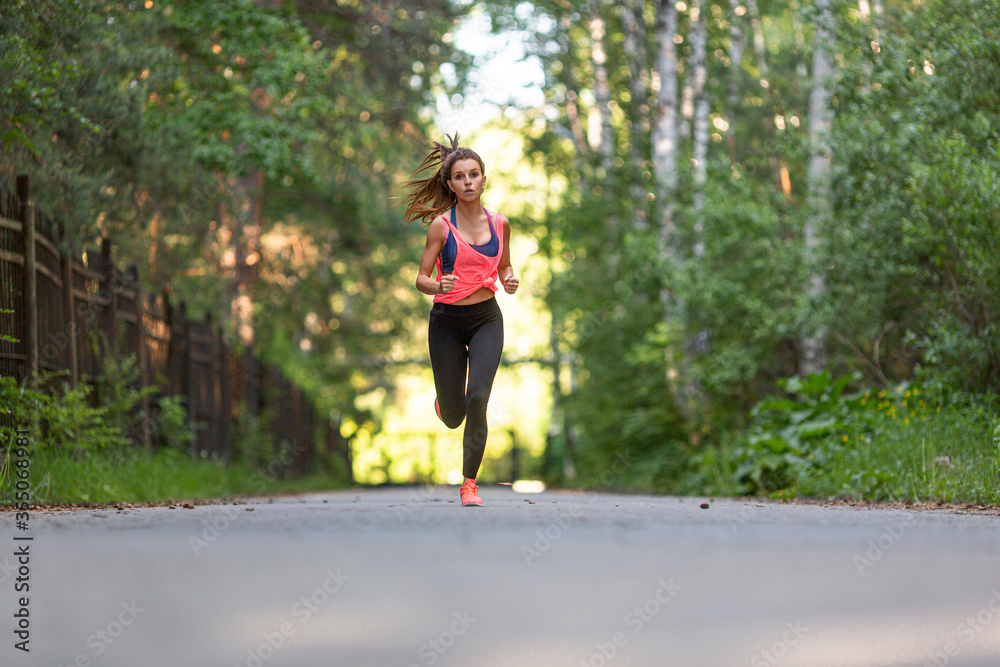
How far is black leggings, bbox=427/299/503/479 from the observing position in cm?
648

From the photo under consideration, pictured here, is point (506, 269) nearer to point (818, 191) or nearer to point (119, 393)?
point (119, 393)

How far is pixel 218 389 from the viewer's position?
15.3m

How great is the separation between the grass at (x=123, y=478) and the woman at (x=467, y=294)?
9.53 ft

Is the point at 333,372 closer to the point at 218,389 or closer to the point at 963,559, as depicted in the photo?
the point at 218,389

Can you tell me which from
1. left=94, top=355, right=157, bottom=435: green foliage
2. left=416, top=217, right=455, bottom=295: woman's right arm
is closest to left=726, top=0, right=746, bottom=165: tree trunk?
left=94, top=355, right=157, bottom=435: green foliage

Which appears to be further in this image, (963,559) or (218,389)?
(218,389)

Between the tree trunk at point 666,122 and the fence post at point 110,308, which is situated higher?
the tree trunk at point 666,122

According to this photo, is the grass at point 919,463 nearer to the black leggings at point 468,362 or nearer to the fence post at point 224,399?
the black leggings at point 468,362

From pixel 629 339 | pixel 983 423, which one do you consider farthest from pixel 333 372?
pixel 983 423

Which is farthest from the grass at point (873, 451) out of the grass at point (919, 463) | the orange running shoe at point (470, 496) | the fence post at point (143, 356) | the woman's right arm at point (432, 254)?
the fence post at point (143, 356)

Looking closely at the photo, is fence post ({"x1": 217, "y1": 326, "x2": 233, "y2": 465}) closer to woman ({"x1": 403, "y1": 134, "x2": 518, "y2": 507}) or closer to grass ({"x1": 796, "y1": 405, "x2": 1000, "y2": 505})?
grass ({"x1": 796, "y1": 405, "x2": 1000, "y2": 505})

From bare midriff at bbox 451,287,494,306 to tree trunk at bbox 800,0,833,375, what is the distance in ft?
23.5

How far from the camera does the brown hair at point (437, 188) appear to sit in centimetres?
674

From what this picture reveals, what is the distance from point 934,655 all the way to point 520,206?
27656 mm
